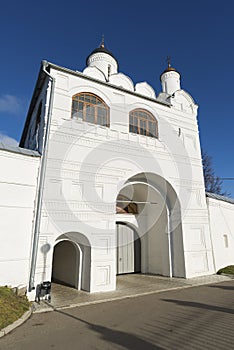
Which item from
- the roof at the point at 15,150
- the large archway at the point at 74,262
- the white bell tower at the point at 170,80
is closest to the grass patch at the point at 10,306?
the large archway at the point at 74,262

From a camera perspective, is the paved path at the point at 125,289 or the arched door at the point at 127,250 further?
the arched door at the point at 127,250

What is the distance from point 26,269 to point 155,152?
7307 millimetres

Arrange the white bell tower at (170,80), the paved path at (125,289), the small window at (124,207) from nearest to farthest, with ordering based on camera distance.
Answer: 1. the paved path at (125,289)
2. the small window at (124,207)
3. the white bell tower at (170,80)

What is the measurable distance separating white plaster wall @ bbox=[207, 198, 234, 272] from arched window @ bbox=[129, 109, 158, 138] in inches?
194

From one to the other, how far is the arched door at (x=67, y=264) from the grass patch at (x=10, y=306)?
98.1 inches

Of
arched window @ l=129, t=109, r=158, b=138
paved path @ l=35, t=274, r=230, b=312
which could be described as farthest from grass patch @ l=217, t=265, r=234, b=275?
arched window @ l=129, t=109, r=158, b=138

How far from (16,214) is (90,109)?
17.2 feet

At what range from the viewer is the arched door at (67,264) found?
8508 mm

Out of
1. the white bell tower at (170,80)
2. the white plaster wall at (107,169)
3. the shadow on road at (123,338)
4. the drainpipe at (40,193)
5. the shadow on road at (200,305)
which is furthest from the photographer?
the white bell tower at (170,80)

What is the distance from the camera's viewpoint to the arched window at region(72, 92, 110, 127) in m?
9.31

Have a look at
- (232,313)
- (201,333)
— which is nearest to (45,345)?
(201,333)

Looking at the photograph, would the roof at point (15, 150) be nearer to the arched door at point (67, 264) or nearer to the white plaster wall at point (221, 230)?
the arched door at point (67, 264)

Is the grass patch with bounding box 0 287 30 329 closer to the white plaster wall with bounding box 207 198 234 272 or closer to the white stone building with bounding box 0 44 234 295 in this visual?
the white stone building with bounding box 0 44 234 295

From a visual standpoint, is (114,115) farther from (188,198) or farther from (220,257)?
(220,257)
